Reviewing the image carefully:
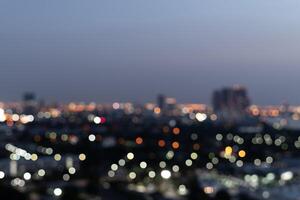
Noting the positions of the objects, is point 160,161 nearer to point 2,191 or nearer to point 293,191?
point 293,191

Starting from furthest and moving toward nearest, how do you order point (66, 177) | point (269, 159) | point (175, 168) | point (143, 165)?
point (269, 159) → point (143, 165) → point (175, 168) → point (66, 177)

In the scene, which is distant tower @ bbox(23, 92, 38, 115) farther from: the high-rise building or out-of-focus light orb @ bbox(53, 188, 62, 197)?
out-of-focus light orb @ bbox(53, 188, 62, 197)

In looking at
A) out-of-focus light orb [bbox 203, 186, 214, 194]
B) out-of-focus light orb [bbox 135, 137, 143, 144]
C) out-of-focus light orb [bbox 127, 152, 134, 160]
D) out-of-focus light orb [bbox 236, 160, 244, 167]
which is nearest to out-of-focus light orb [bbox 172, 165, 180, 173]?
out-of-focus light orb [bbox 127, 152, 134, 160]

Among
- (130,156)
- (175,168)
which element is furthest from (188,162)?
(130,156)

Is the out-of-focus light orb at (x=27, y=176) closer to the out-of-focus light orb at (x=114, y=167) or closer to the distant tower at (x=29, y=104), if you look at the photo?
the out-of-focus light orb at (x=114, y=167)

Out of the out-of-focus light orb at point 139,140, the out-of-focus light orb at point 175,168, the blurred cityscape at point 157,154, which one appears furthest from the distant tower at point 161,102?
the out-of-focus light orb at point 175,168

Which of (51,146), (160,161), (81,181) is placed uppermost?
(51,146)

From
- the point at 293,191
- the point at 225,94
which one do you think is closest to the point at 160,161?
the point at 293,191

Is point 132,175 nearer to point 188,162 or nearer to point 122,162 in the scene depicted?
point 122,162
